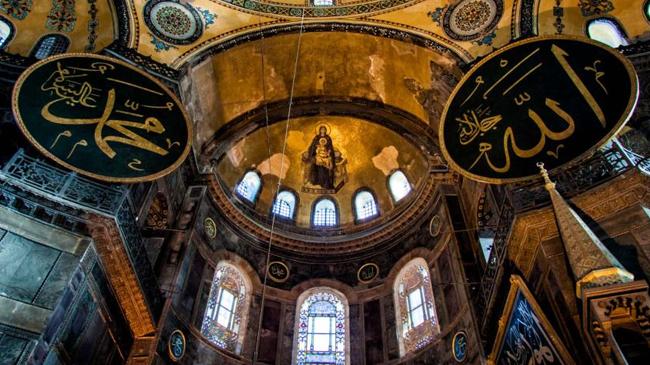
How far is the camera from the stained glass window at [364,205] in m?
14.4

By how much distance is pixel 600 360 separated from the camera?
18.9ft

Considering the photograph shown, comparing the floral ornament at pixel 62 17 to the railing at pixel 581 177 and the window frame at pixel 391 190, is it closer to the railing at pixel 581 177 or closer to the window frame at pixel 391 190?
the window frame at pixel 391 190

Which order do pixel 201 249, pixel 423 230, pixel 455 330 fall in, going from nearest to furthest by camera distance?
pixel 455 330 → pixel 201 249 → pixel 423 230

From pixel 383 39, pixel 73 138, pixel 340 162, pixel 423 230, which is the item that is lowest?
pixel 73 138

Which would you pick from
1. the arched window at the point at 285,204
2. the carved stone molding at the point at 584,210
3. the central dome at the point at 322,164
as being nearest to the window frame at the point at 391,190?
the central dome at the point at 322,164

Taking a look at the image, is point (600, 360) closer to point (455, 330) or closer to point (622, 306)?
point (622, 306)

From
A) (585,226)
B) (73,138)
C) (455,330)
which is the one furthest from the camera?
(455,330)

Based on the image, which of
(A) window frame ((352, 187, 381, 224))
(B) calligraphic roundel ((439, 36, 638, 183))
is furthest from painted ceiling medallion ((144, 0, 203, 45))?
(B) calligraphic roundel ((439, 36, 638, 183))

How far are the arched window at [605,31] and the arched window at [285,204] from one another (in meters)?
8.24

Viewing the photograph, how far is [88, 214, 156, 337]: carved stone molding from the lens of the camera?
7941 mm

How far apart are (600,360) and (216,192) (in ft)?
29.1

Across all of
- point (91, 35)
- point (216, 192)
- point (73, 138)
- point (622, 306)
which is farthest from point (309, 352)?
point (91, 35)

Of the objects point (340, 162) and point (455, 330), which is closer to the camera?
point (455, 330)

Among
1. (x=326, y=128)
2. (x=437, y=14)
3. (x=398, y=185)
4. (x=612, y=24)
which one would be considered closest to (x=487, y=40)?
(x=437, y=14)
